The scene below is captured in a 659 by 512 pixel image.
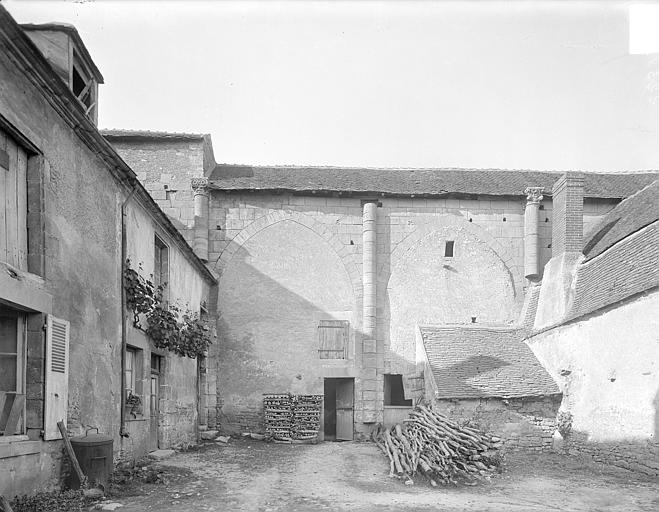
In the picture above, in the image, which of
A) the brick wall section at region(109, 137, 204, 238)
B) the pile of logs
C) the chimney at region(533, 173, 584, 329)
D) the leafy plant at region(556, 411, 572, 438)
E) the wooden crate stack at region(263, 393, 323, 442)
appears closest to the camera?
the pile of logs

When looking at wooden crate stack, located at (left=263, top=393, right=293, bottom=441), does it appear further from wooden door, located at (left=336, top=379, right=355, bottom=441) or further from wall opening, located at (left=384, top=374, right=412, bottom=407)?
wall opening, located at (left=384, top=374, right=412, bottom=407)

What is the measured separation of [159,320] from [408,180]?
1114 cm

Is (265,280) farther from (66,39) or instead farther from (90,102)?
(66,39)

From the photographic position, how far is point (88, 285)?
8.30 metres

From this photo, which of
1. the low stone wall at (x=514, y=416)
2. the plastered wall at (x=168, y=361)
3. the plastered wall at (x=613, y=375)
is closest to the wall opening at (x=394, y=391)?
the low stone wall at (x=514, y=416)

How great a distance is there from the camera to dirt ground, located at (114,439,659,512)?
832 centimetres

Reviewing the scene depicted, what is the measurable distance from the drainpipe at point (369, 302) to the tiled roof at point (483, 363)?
1.60 meters

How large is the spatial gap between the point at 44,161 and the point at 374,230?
1263 centimetres

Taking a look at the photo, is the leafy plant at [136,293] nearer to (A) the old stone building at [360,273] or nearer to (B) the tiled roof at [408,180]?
(A) the old stone building at [360,273]

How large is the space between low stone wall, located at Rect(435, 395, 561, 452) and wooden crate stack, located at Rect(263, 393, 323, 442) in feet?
13.5

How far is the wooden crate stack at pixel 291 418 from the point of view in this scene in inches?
670

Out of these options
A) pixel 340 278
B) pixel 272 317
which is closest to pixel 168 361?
pixel 272 317

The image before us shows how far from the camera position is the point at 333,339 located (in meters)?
18.4

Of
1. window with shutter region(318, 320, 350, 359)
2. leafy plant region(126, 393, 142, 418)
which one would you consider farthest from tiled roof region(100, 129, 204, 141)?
leafy plant region(126, 393, 142, 418)
